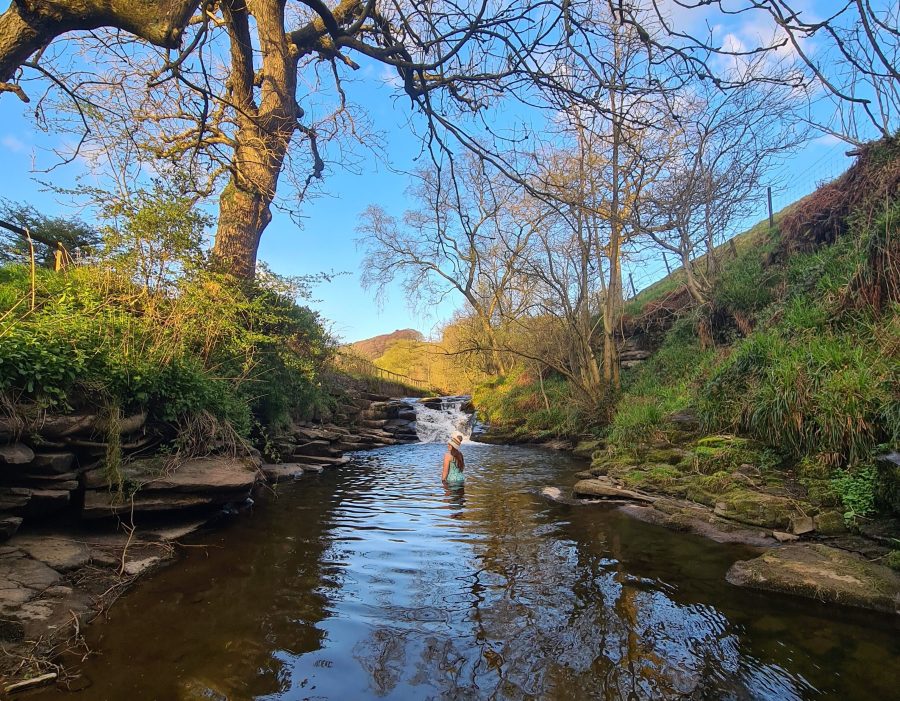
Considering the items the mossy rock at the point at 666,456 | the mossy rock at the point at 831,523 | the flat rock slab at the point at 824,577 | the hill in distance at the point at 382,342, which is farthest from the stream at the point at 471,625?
the hill in distance at the point at 382,342

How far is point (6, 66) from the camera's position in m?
3.85

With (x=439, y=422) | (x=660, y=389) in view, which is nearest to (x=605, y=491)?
(x=660, y=389)

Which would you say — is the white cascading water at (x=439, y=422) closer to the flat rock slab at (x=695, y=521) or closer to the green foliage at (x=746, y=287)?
the green foliage at (x=746, y=287)

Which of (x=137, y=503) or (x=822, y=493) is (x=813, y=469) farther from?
(x=137, y=503)

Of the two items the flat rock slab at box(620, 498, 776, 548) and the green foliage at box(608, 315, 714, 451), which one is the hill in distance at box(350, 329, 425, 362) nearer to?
the green foliage at box(608, 315, 714, 451)

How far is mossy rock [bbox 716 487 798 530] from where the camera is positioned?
513 cm

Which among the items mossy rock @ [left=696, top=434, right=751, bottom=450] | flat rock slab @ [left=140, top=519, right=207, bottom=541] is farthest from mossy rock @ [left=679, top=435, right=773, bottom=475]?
flat rock slab @ [left=140, top=519, right=207, bottom=541]

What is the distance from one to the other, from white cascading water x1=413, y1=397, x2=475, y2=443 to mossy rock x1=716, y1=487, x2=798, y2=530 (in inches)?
503

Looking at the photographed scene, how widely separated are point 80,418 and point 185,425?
131 cm

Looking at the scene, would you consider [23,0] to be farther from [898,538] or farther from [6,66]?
[898,538]

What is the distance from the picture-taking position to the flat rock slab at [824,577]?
3534mm

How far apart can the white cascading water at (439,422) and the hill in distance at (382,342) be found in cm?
2520

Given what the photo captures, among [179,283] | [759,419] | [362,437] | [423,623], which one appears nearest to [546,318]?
[362,437]

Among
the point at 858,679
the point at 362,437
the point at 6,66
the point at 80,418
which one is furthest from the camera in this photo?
the point at 362,437
